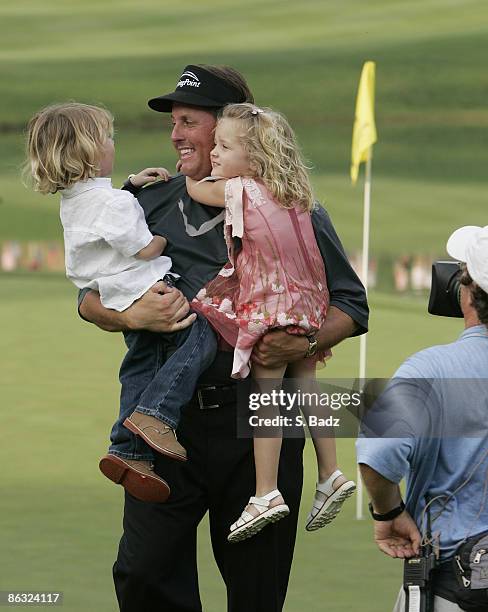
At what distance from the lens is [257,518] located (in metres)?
4.36

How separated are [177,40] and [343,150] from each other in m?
6.48

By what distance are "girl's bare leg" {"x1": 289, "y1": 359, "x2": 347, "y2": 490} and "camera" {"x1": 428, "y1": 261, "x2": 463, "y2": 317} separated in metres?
0.74

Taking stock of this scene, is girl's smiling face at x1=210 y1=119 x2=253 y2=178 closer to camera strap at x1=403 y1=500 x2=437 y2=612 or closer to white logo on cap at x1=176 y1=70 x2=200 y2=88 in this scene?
white logo on cap at x1=176 y1=70 x2=200 y2=88

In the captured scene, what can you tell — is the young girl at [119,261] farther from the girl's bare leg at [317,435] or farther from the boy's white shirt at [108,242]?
the girl's bare leg at [317,435]

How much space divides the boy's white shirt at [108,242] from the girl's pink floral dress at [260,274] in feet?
0.64

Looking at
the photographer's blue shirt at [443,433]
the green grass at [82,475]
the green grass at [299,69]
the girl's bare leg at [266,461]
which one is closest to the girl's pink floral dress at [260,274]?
the girl's bare leg at [266,461]

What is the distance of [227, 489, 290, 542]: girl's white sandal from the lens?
4359mm

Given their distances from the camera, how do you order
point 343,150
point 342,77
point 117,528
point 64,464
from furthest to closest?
point 342,77 < point 343,150 < point 64,464 < point 117,528

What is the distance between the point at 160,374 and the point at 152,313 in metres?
0.16

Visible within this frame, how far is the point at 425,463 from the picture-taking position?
3551mm

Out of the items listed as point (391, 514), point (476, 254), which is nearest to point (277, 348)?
point (391, 514)

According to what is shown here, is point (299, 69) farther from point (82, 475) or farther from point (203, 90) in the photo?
point (203, 90)

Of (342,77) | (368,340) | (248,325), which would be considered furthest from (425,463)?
(342,77)

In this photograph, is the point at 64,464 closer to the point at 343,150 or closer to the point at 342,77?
the point at 343,150
